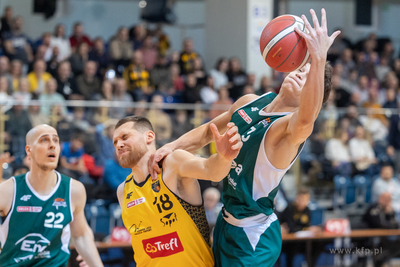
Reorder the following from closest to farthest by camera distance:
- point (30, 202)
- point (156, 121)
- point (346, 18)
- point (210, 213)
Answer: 1. point (30, 202)
2. point (210, 213)
3. point (156, 121)
4. point (346, 18)

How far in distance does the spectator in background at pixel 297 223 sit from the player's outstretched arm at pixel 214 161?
18.0ft

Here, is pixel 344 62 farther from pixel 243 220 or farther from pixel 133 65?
pixel 243 220

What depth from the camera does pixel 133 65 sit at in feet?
37.0

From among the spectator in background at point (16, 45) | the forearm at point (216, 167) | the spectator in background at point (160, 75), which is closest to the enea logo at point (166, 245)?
the forearm at point (216, 167)

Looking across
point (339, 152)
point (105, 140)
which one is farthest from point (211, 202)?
point (339, 152)

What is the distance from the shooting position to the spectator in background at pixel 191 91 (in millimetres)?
10945

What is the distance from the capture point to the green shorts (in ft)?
10.6

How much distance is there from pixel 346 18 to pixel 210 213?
40.5ft

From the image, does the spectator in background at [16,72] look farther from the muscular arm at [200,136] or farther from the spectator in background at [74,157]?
the muscular arm at [200,136]

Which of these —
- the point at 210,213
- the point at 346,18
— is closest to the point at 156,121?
the point at 210,213

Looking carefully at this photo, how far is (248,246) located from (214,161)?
0.78m

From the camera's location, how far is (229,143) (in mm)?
2664

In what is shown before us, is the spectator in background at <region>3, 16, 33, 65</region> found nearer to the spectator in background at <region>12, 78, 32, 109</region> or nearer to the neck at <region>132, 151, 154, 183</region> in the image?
the spectator in background at <region>12, 78, 32, 109</region>

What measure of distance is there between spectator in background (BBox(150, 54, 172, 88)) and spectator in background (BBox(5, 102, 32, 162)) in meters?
4.02
